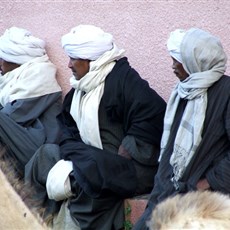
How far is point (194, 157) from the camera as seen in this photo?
163 inches

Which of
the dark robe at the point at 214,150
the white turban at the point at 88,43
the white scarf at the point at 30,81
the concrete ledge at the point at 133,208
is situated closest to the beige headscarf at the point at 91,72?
the white turban at the point at 88,43

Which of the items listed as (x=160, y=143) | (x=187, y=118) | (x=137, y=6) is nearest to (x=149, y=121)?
(x=160, y=143)

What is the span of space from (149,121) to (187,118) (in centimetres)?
63

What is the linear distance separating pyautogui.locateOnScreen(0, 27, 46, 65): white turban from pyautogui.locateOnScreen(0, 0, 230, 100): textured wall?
168mm

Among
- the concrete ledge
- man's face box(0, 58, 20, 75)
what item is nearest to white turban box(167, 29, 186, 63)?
the concrete ledge

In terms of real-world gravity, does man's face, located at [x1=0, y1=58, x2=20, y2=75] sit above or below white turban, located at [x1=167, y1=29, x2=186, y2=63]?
below

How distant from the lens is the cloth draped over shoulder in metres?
4.71

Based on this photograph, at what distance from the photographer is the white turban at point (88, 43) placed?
5.14 m

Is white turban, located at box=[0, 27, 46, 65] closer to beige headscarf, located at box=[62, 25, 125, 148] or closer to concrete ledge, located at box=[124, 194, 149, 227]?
beige headscarf, located at box=[62, 25, 125, 148]

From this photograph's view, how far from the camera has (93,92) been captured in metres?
5.05

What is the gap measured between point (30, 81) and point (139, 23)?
113cm

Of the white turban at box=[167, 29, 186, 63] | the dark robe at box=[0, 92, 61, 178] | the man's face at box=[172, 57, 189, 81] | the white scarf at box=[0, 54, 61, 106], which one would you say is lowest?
the dark robe at box=[0, 92, 61, 178]

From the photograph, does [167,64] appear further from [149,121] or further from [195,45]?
[195,45]

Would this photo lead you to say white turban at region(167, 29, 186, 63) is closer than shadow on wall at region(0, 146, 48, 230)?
No
